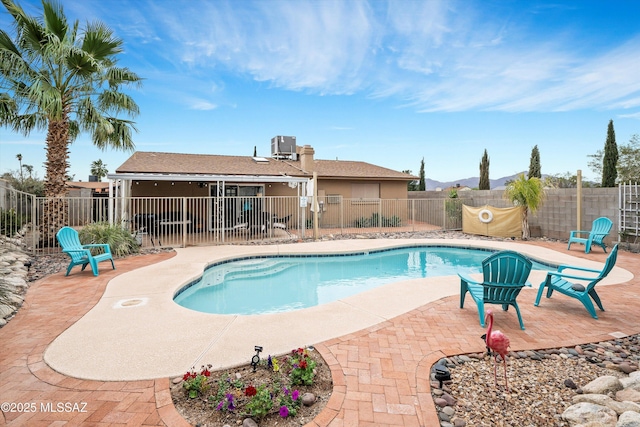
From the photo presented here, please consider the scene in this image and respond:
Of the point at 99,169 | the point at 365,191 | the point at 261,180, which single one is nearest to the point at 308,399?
the point at 261,180

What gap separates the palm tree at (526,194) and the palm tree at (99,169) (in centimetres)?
4843

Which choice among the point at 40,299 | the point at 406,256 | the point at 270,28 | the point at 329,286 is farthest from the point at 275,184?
the point at 40,299

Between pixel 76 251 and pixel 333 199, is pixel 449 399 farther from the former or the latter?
pixel 333 199

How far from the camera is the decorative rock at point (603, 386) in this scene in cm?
314

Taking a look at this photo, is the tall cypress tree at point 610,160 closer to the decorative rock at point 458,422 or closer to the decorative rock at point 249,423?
the decorative rock at point 458,422

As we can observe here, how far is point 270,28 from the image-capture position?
1384 centimetres

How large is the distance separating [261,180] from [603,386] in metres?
14.2

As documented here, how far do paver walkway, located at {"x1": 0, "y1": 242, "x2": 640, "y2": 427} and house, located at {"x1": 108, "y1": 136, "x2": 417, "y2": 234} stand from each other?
10.2m

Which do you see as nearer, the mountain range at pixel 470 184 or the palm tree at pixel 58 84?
the palm tree at pixel 58 84

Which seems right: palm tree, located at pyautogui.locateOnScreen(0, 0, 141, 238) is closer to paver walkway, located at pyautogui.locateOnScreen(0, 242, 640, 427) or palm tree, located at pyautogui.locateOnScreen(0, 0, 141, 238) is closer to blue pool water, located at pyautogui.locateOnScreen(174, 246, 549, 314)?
paver walkway, located at pyautogui.locateOnScreen(0, 242, 640, 427)

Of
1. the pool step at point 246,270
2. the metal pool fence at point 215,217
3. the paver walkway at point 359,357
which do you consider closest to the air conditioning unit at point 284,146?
the metal pool fence at point 215,217

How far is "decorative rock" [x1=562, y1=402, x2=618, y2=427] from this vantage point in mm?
2646

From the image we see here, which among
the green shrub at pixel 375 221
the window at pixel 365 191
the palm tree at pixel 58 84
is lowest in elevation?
the green shrub at pixel 375 221

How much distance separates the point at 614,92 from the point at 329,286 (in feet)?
65.8
